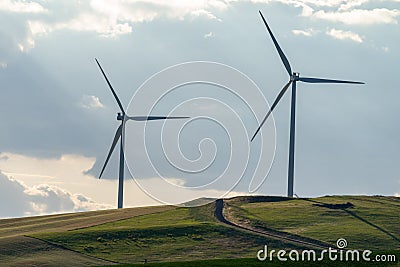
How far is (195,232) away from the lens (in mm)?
109250

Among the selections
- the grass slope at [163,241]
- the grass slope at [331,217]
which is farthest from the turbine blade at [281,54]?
the grass slope at [163,241]

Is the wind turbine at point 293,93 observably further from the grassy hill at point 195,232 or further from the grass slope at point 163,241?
the grass slope at point 163,241

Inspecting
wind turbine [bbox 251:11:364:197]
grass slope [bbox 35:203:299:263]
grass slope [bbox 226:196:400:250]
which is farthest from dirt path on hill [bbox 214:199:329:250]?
wind turbine [bbox 251:11:364:197]

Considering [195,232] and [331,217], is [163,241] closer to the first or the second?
[195,232]

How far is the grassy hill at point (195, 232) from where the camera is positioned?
9606cm

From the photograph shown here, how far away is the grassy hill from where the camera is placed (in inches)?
3782

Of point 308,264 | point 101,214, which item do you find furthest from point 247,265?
point 101,214

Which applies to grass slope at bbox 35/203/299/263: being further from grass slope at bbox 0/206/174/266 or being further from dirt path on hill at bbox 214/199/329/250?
grass slope at bbox 0/206/174/266

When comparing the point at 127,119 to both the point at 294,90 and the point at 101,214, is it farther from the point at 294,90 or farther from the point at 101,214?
the point at 294,90

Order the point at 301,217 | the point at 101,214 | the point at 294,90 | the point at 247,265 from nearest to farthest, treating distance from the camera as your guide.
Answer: the point at 247,265, the point at 301,217, the point at 294,90, the point at 101,214

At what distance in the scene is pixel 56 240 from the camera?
105 meters

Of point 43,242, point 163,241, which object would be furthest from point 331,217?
point 43,242

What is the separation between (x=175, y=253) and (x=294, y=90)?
4329 centimetres

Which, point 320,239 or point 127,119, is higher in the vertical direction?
point 127,119
